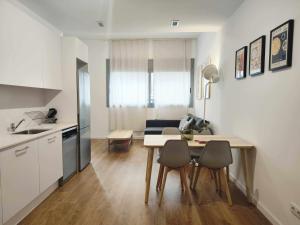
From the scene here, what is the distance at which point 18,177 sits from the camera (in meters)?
2.07

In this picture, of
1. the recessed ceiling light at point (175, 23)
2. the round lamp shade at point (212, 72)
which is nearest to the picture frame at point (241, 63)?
the round lamp shade at point (212, 72)

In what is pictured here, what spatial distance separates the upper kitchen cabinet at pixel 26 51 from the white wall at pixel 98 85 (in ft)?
A: 9.63

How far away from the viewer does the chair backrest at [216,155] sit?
244 centimetres

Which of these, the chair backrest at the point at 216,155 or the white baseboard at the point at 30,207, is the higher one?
the chair backrest at the point at 216,155

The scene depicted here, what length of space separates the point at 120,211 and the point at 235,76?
8.08ft

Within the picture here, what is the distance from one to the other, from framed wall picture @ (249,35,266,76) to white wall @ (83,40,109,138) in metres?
4.68

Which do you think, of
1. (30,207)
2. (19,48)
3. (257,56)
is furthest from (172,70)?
(30,207)

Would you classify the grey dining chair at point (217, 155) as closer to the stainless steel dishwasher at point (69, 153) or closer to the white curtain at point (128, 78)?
the stainless steel dishwasher at point (69, 153)

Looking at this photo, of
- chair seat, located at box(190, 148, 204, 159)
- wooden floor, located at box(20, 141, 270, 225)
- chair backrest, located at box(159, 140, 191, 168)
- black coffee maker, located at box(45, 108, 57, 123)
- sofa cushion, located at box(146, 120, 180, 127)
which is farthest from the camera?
sofa cushion, located at box(146, 120, 180, 127)

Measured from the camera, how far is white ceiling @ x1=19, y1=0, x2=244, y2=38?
2.80m

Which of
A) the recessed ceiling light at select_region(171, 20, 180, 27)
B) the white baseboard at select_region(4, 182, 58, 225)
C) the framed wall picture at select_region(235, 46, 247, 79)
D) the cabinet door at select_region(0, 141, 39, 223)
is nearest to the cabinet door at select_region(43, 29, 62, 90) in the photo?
the cabinet door at select_region(0, 141, 39, 223)

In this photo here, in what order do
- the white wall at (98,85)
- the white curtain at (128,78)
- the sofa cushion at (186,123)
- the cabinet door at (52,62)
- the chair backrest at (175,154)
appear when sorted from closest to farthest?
the chair backrest at (175,154) → the cabinet door at (52,62) → the sofa cushion at (186,123) → the white curtain at (128,78) → the white wall at (98,85)

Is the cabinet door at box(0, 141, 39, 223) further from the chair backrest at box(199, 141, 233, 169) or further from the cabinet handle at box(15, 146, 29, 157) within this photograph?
the chair backrest at box(199, 141, 233, 169)

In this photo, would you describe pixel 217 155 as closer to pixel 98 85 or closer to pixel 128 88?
pixel 128 88
